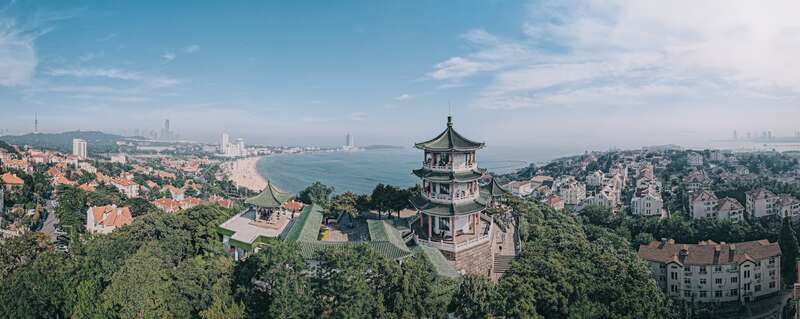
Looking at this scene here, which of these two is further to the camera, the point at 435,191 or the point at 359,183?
the point at 359,183

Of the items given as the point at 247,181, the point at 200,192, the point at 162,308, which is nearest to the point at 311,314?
the point at 162,308

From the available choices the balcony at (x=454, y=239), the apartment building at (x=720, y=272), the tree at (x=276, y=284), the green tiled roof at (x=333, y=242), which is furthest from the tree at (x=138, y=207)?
the apartment building at (x=720, y=272)

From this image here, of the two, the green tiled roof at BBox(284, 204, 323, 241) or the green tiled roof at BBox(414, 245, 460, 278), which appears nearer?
the green tiled roof at BBox(414, 245, 460, 278)

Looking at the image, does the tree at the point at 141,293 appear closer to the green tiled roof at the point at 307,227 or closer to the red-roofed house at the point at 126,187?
the green tiled roof at the point at 307,227

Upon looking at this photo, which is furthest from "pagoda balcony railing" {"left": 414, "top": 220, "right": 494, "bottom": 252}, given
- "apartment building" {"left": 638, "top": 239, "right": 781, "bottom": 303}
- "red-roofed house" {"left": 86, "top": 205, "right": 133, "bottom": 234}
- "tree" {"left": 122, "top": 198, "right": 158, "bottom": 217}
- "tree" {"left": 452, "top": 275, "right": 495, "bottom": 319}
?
"tree" {"left": 122, "top": 198, "right": 158, "bottom": 217}

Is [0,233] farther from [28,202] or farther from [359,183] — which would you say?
[359,183]

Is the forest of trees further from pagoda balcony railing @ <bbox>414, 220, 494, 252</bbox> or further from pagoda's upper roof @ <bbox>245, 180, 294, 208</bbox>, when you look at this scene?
pagoda's upper roof @ <bbox>245, 180, 294, 208</bbox>
